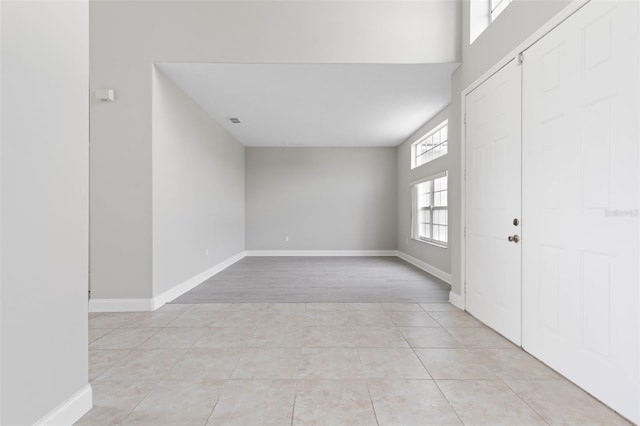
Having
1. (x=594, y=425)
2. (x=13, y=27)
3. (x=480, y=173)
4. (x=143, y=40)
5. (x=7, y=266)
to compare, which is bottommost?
(x=594, y=425)

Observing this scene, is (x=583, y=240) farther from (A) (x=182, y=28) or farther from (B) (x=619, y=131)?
(A) (x=182, y=28)

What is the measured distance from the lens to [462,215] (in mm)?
3602

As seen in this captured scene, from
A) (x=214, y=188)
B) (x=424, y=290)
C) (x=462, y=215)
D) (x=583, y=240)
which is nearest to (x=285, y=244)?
(x=214, y=188)

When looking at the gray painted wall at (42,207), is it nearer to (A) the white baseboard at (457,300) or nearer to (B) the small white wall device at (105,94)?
(B) the small white wall device at (105,94)

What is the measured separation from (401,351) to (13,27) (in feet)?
9.16

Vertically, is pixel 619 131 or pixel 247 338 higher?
pixel 619 131

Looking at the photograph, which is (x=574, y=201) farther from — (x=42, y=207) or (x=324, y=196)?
(x=324, y=196)

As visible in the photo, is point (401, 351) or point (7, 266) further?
point (401, 351)

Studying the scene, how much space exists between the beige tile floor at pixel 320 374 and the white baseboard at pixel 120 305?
20 centimetres

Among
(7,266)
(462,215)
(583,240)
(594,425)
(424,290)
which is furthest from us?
(424,290)

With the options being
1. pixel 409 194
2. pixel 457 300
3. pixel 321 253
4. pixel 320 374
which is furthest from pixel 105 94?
pixel 321 253

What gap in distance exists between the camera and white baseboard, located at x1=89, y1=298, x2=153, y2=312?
11.8ft

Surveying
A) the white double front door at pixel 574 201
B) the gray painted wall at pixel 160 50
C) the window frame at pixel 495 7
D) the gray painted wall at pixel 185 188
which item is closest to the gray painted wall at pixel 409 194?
the white double front door at pixel 574 201

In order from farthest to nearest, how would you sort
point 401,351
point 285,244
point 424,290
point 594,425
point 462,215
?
point 285,244 < point 424,290 < point 462,215 < point 401,351 < point 594,425
